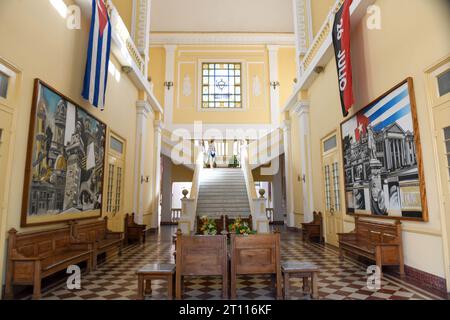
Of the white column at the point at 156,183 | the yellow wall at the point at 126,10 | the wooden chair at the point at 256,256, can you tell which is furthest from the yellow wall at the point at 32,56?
the white column at the point at 156,183

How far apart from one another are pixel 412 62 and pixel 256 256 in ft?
12.6

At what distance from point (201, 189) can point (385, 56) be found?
8.39 meters

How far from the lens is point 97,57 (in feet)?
21.2

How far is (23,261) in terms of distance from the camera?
4105 mm

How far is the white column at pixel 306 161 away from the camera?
408 inches

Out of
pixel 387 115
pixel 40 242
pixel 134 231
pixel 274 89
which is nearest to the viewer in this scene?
pixel 40 242

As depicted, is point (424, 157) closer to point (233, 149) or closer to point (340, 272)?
point (340, 272)

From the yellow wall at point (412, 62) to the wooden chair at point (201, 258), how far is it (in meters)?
3.02

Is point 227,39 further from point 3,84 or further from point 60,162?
point 3,84

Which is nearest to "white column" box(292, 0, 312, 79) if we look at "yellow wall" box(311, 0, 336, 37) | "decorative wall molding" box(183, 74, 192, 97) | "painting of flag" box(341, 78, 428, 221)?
"yellow wall" box(311, 0, 336, 37)

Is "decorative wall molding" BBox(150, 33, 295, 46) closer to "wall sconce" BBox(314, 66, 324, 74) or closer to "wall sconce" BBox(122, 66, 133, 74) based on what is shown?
"wall sconce" BBox(122, 66, 133, 74)

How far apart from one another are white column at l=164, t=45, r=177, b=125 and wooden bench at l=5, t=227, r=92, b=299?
1154 cm

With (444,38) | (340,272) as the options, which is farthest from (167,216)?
(444,38)

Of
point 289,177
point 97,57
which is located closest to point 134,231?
point 97,57
